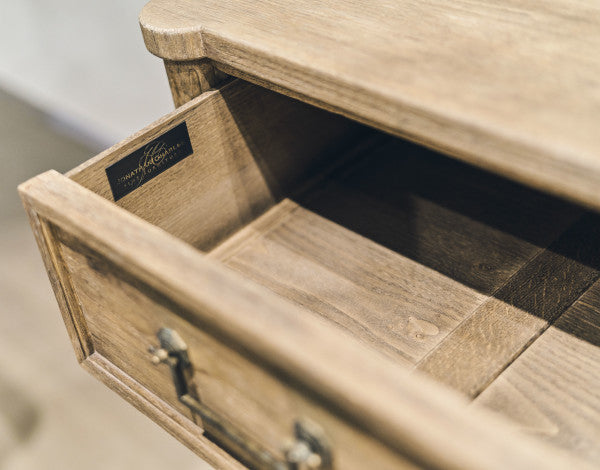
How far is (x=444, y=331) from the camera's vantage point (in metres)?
0.56

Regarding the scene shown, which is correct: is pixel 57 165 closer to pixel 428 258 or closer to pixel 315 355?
pixel 428 258

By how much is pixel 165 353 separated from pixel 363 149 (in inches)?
15.2

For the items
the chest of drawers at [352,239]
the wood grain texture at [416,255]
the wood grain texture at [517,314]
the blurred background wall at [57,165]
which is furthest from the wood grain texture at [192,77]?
the blurred background wall at [57,165]

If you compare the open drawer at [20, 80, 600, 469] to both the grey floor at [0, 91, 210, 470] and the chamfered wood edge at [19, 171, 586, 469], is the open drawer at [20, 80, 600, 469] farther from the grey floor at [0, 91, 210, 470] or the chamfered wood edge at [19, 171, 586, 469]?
the grey floor at [0, 91, 210, 470]

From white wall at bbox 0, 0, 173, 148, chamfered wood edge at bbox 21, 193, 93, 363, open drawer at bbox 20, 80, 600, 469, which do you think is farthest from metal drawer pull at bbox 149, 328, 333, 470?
white wall at bbox 0, 0, 173, 148

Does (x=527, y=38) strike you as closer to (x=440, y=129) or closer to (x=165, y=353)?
(x=440, y=129)

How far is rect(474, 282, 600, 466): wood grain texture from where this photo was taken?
1.56ft

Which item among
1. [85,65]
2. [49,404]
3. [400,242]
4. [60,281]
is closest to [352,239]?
[400,242]

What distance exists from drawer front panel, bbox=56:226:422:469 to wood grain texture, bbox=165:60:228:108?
169 millimetres

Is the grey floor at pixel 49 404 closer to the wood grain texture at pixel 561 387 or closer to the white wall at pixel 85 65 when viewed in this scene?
the white wall at pixel 85 65

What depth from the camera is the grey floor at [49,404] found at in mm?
898

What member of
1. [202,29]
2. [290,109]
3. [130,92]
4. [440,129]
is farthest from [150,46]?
[130,92]

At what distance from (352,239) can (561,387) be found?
23 cm

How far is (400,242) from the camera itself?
2.13 feet
